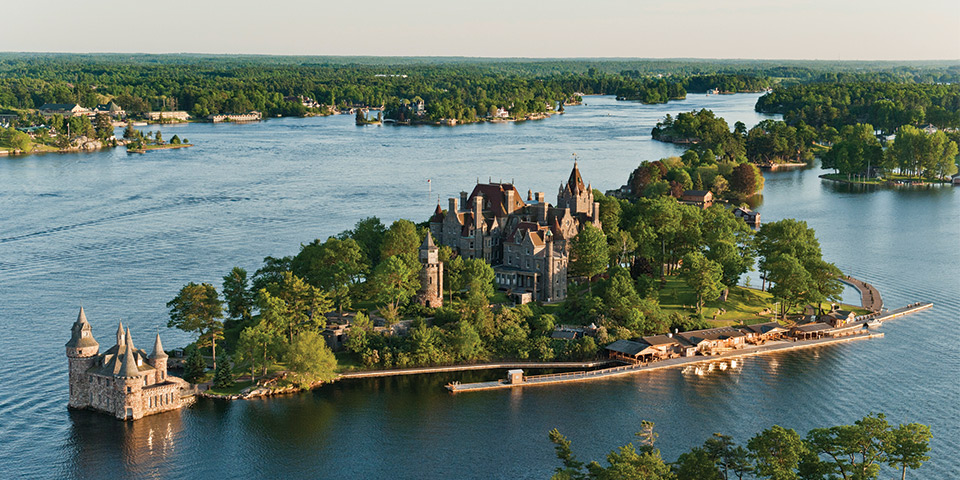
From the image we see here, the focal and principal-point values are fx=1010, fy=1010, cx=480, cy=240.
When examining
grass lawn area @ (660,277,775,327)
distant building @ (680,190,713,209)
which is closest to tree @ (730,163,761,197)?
distant building @ (680,190,713,209)

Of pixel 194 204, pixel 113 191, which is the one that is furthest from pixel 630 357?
pixel 113 191

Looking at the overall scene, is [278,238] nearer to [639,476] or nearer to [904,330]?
[904,330]

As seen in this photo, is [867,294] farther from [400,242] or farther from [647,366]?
[400,242]

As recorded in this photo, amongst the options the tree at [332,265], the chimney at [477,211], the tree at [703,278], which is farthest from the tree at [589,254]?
the tree at [332,265]

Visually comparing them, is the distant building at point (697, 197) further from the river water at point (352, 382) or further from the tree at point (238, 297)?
the tree at point (238, 297)

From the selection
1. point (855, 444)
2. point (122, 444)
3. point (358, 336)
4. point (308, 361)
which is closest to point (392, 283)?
point (358, 336)
